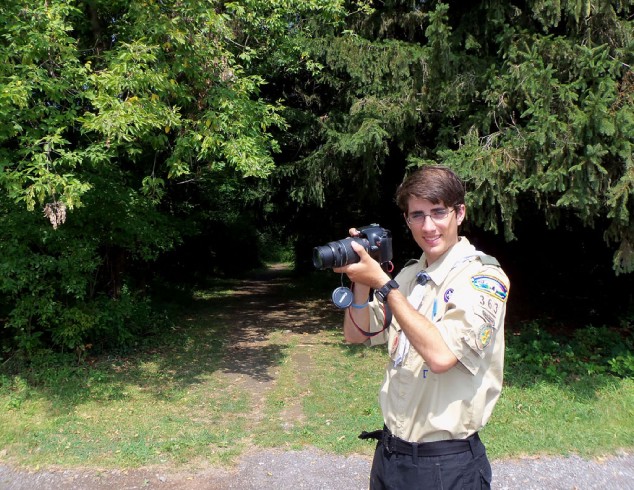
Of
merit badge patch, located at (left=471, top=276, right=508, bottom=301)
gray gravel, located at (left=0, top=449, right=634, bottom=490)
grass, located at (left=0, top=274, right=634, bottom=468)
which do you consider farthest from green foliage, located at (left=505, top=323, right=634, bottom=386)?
merit badge patch, located at (left=471, top=276, right=508, bottom=301)

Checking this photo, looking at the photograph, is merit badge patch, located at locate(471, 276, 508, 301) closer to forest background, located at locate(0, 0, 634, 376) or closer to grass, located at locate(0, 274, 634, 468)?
grass, located at locate(0, 274, 634, 468)

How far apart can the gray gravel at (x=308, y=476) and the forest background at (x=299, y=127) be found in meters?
2.24

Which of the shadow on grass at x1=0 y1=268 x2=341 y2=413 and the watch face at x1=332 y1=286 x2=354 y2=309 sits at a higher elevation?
the watch face at x1=332 y1=286 x2=354 y2=309

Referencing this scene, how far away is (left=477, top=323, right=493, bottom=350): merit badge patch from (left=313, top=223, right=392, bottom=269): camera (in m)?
0.44

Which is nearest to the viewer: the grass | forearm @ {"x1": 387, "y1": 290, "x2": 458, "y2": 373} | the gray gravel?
forearm @ {"x1": 387, "y1": 290, "x2": 458, "y2": 373}

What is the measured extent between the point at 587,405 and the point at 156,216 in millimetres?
6049

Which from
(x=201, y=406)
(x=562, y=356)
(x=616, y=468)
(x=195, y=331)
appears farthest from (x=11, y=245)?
(x=562, y=356)

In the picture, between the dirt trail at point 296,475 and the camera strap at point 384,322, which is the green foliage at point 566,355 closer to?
the dirt trail at point 296,475

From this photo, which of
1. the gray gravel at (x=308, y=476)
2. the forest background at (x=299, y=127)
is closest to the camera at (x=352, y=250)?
the gray gravel at (x=308, y=476)

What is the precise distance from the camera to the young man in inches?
63.4

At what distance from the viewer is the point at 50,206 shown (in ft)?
16.1

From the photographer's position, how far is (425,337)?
1573 millimetres

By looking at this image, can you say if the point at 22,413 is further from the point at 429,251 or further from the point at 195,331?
the point at 429,251

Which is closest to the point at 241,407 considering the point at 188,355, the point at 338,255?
the point at 188,355
